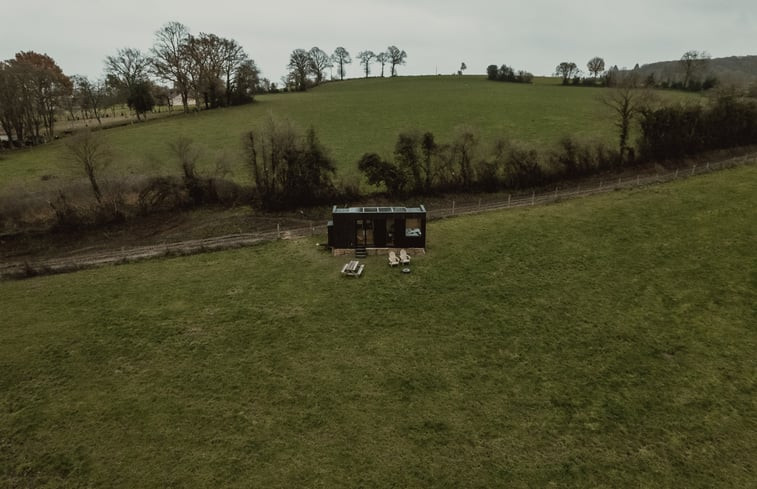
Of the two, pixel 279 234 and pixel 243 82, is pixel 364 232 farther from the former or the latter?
pixel 243 82

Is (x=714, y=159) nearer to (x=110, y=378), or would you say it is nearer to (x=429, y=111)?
(x=429, y=111)

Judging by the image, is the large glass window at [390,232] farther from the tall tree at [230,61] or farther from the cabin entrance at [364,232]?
the tall tree at [230,61]

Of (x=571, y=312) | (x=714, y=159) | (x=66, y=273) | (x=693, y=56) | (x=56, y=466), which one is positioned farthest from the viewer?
(x=693, y=56)

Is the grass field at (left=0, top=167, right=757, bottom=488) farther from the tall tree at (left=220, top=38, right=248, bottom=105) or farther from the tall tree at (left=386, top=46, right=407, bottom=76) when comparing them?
the tall tree at (left=386, top=46, right=407, bottom=76)

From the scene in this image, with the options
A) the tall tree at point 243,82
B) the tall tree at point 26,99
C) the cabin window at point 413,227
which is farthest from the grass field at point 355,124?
the cabin window at point 413,227

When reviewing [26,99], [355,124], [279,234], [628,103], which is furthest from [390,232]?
[26,99]

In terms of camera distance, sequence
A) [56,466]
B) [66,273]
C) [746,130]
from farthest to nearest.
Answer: [746,130], [66,273], [56,466]

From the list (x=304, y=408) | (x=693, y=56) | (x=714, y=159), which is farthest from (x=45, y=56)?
(x=693, y=56)
